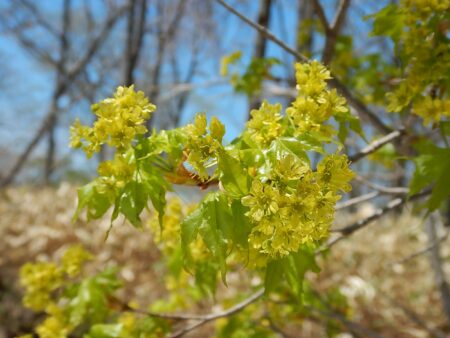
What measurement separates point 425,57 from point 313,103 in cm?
55

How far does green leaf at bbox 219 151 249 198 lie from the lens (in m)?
1.00

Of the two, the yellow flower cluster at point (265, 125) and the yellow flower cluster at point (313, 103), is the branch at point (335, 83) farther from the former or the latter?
the yellow flower cluster at point (265, 125)

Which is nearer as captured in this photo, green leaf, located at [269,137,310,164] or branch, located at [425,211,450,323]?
green leaf, located at [269,137,310,164]

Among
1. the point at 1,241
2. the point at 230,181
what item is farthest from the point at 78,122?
the point at 1,241

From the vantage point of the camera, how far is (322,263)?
211 inches

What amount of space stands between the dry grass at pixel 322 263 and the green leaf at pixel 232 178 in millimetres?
3894

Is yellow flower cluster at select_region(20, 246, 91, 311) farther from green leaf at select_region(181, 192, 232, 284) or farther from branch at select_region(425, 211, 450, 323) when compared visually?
branch at select_region(425, 211, 450, 323)

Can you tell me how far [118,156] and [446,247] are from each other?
624cm

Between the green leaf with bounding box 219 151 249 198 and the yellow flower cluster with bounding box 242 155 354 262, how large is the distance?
3cm

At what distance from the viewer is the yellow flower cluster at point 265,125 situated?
111cm

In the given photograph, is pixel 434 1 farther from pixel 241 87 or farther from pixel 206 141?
pixel 241 87

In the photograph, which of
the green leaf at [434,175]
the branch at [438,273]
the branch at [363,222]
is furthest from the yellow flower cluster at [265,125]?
the branch at [438,273]

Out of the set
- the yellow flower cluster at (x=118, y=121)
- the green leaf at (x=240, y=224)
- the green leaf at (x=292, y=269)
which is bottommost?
the green leaf at (x=292, y=269)

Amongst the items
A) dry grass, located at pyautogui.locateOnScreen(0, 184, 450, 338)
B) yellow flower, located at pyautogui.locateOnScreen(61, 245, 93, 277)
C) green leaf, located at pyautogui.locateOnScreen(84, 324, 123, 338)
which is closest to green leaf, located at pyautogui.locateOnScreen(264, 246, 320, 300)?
green leaf, located at pyautogui.locateOnScreen(84, 324, 123, 338)
